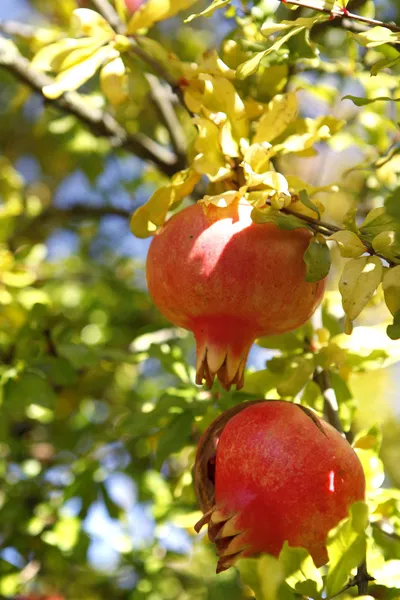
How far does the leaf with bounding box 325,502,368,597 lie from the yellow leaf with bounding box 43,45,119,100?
2.72 ft

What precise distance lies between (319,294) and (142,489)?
1.20 m

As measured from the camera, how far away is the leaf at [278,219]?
39.9 inches

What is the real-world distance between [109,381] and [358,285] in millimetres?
1681

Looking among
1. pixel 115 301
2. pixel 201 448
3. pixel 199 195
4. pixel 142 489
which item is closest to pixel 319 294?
pixel 201 448

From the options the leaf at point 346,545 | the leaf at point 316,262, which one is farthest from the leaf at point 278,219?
the leaf at point 346,545

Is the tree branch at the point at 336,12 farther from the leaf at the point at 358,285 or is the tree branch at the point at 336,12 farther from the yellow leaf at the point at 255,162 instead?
the leaf at the point at 358,285

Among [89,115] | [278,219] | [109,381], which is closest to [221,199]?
[278,219]

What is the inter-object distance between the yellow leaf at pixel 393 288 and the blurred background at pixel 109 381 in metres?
Result: 0.36

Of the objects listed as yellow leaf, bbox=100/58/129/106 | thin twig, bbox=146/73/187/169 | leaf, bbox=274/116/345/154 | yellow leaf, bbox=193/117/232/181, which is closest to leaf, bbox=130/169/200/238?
yellow leaf, bbox=193/117/232/181

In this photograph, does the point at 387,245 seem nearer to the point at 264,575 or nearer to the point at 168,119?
the point at 264,575

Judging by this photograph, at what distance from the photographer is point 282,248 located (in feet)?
3.49

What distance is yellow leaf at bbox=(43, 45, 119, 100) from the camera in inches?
49.4

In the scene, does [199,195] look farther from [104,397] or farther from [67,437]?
[104,397]

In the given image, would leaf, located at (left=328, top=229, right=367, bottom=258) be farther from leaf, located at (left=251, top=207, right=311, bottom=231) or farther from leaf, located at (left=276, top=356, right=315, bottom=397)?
leaf, located at (left=276, top=356, right=315, bottom=397)
